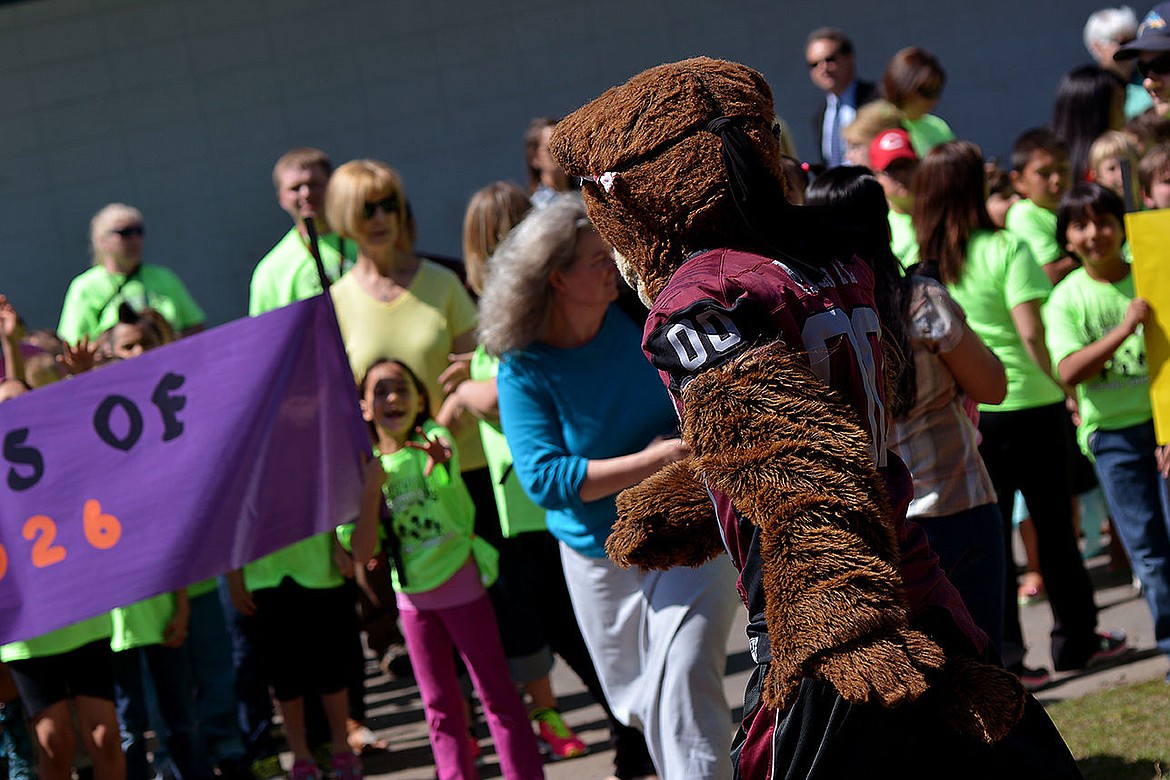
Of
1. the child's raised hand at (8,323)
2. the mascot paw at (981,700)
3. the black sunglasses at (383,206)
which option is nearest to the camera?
the mascot paw at (981,700)

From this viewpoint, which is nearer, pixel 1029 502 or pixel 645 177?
pixel 645 177

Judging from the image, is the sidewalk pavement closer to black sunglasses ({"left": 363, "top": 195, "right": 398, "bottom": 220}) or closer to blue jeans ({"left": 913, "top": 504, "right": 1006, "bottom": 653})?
blue jeans ({"left": 913, "top": 504, "right": 1006, "bottom": 653})

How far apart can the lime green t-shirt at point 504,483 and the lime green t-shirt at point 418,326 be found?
358 mm

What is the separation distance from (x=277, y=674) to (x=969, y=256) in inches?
121

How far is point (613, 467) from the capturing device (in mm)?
4008

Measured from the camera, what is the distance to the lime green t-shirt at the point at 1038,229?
22.5 ft

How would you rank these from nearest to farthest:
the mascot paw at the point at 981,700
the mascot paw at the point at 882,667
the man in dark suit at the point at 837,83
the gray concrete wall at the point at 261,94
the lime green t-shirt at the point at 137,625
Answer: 1. the mascot paw at the point at 882,667
2. the mascot paw at the point at 981,700
3. the lime green t-shirt at the point at 137,625
4. the man in dark suit at the point at 837,83
5. the gray concrete wall at the point at 261,94

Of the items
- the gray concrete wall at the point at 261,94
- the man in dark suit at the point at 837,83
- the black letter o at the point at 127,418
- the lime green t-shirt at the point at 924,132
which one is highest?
the gray concrete wall at the point at 261,94

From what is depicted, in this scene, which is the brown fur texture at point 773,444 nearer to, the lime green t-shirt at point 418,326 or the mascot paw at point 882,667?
the mascot paw at point 882,667

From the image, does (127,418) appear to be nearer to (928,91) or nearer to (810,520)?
(810,520)

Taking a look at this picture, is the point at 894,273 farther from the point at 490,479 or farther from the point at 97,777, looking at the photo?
the point at 97,777

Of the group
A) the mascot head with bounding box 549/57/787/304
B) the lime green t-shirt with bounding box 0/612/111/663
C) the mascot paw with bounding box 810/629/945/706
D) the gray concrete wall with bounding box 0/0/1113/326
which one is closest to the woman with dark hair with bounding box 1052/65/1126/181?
the gray concrete wall with bounding box 0/0/1113/326

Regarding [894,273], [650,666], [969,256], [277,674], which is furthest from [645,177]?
[277,674]

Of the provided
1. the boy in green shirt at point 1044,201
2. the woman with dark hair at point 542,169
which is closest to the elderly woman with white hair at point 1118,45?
the boy in green shirt at point 1044,201
